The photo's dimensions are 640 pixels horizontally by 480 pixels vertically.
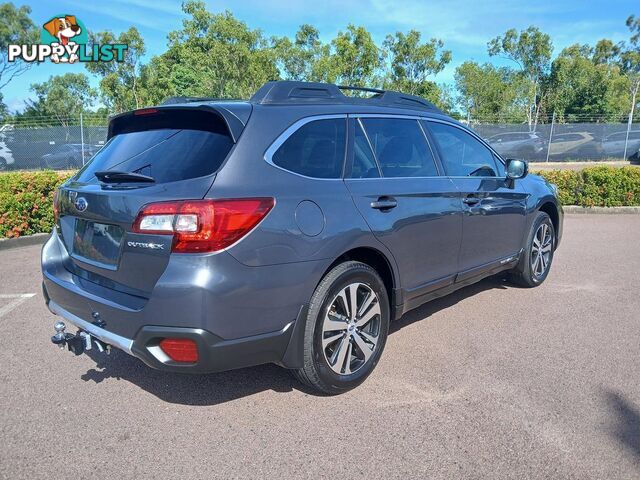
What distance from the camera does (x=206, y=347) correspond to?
8.38ft

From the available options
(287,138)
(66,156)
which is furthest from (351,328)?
(66,156)

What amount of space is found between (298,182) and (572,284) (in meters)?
4.23

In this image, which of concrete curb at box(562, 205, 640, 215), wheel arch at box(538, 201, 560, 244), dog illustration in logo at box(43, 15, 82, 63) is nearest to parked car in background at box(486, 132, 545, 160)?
concrete curb at box(562, 205, 640, 215)

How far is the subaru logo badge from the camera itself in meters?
2.99

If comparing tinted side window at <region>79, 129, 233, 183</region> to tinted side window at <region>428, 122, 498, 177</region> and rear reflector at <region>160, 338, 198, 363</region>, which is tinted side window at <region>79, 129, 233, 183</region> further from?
tinted side window at <region>428, 122, 498, 177</region>

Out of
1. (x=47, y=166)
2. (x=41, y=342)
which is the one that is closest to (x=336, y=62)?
(x=47, y=166)

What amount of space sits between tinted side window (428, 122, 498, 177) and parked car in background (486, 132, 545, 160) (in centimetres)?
2147

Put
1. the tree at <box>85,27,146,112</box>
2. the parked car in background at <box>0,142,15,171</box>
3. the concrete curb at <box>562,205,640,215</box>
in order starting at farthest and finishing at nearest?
the tree at <box>85,27,146,112</box> < the parked car in background at <box>0,142,15,171</box> < the concrete curb at <box>562,205,640,215</box>

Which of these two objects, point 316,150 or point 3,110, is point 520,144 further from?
point 3,110

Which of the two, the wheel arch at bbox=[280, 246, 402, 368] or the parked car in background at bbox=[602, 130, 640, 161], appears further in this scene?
the parked car in background at bbox=[602, 130, 640, 161]

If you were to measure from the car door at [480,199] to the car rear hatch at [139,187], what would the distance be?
2.04 m

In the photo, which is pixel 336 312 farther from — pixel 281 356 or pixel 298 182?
pixel 298 182

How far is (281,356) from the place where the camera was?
9.42ft

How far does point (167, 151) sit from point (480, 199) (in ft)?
8.82
